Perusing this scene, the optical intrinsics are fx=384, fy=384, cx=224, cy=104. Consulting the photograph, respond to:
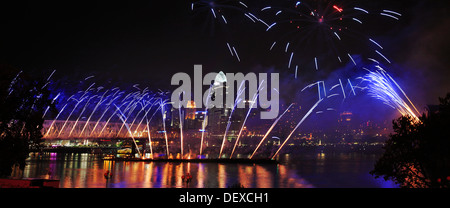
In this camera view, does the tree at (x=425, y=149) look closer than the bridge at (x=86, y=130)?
Yes

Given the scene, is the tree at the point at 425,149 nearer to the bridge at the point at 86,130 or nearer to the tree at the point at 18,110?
the tree at the point at 18,110

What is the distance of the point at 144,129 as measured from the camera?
5182 inches

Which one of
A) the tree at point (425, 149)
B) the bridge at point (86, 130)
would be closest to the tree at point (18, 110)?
the tree at point (425, 149)

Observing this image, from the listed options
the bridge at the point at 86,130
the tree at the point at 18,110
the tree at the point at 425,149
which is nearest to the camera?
the tree at the point at 425,149

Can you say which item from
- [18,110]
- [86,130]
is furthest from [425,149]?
[86,130]

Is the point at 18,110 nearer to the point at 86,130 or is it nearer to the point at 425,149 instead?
the point at 425,149

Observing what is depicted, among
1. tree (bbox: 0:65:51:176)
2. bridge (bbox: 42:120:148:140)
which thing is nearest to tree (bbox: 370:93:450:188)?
tree (bbox: 0:65:51:176)

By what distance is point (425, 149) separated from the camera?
739 inches

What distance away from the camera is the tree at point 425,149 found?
59.3ft

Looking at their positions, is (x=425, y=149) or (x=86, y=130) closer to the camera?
(x=425, y=149)

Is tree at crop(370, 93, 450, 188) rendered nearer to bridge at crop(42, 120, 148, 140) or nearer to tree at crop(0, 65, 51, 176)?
tree at crop(0, 65, 51, 176)
